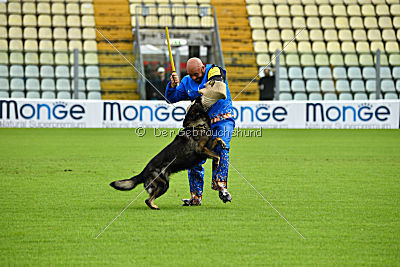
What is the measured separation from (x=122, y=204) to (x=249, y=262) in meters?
3.31

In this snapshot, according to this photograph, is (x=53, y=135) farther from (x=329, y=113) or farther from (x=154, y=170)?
(x=154, y=170)

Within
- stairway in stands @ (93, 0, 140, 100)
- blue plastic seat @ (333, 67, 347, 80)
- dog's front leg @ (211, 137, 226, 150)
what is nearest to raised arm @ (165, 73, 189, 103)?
dog's front leg @ (211, 137, 226, 150)

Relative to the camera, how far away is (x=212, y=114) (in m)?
7.95

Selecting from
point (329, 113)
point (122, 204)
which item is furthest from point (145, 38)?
point (122, 204)

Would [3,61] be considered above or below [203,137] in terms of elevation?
above

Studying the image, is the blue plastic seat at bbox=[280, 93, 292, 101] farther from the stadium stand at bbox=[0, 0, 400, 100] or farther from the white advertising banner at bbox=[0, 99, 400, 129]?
the white advertising banner at bbox=[0, 99, 400, 129]

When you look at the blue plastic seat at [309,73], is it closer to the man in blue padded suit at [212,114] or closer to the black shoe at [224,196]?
the man in blue padded suit at [212,114]

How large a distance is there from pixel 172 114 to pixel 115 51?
4.86 metres

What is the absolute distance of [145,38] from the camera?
90.7 feet

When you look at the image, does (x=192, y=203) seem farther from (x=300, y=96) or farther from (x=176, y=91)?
(x=300, y=96)

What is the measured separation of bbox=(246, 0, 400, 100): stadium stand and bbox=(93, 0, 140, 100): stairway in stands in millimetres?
5542

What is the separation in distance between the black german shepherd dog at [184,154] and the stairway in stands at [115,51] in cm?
1811

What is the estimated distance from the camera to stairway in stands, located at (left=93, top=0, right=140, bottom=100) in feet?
84.8

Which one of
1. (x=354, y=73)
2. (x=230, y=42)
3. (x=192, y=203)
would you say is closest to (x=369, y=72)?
(x=354, y=73)
